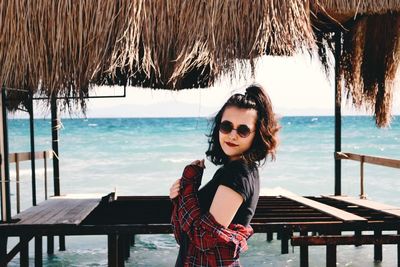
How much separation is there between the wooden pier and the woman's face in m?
1.87

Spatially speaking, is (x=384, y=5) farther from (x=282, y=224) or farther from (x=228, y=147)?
(x=228, y=147)

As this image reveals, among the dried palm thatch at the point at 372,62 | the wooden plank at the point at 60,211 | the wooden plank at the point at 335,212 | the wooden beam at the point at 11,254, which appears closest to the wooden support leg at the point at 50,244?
the wooden plank at the point at 60,211

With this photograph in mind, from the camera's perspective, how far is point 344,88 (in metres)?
5.73

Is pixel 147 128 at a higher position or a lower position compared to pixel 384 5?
lower

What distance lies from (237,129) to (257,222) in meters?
2.01

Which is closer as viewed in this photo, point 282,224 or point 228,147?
point 228,147

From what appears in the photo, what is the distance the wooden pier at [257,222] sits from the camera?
3.74m

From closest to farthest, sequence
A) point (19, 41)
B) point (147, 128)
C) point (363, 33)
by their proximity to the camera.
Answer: point (19, 41) → point (363, 33) → point (147, 128)

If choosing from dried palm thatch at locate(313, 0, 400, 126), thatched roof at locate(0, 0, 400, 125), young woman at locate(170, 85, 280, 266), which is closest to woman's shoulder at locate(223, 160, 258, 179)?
young woman at locate(170, 85, 280, 266)

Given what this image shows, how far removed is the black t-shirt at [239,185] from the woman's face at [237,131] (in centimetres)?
8

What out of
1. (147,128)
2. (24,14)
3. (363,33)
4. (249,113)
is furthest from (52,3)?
(147,128)

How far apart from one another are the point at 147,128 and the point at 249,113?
132 feet

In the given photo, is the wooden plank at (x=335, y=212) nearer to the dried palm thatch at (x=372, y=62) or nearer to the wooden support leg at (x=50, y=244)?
the dried palm thatch at (x=372, y=62)

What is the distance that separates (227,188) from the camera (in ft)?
5.82
